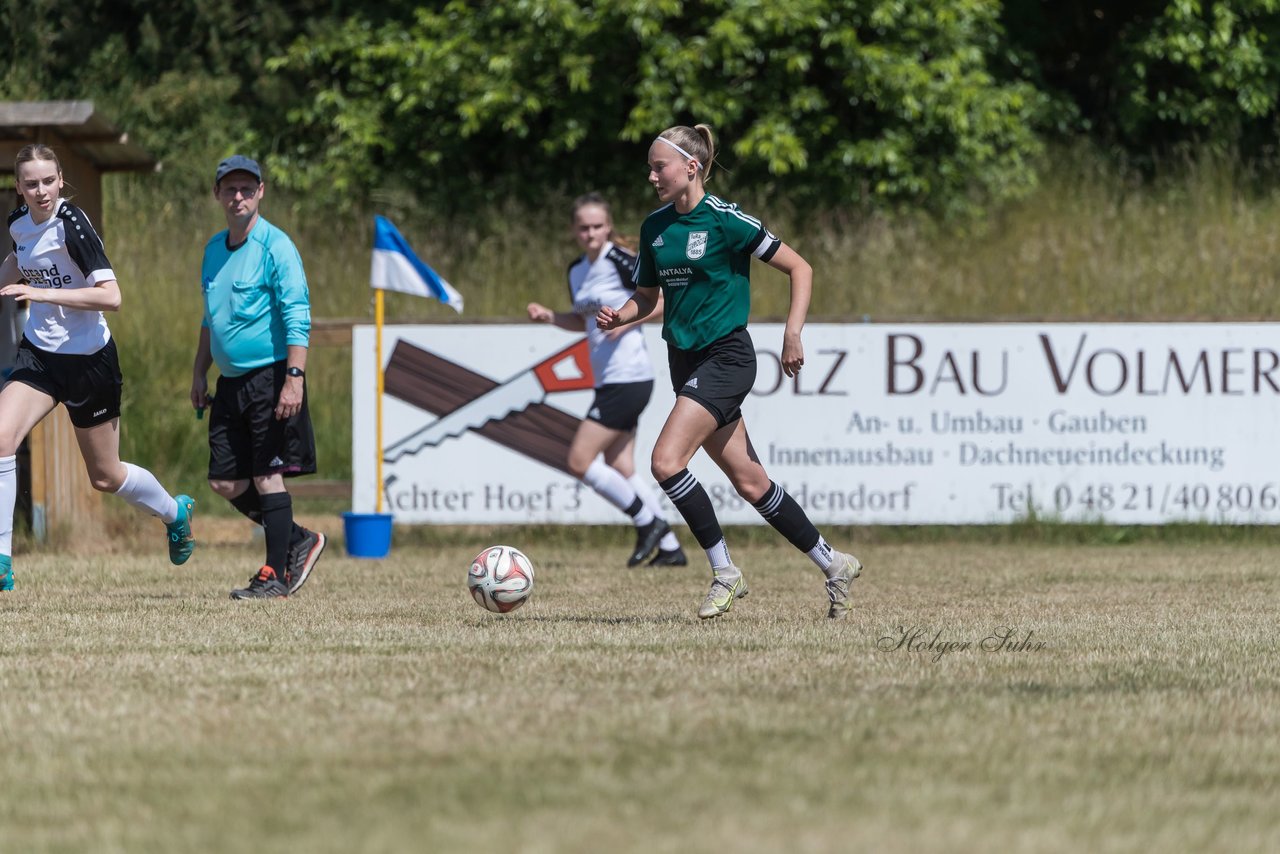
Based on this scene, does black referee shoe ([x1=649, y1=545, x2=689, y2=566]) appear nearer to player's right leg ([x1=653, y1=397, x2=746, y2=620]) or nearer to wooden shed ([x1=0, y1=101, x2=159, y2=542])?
player's right leg ([x1=653, y1=397, x2=746, y2=620])

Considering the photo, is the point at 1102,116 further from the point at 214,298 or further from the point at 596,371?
the point at 214,298

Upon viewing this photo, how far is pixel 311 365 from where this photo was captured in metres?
14.8

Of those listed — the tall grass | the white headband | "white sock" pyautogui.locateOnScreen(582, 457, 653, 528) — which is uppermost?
the tall grass

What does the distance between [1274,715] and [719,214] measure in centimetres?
306

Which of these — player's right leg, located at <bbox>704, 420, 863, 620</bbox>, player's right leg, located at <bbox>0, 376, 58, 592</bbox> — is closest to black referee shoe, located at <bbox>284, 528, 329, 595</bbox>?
player's right leg, located at <bbox>0, 376, 58, 592</bbox>

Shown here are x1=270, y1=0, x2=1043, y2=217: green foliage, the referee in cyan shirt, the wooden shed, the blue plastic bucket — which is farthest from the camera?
x1=270, y1=0, x2=1043, y2=217: green foliage

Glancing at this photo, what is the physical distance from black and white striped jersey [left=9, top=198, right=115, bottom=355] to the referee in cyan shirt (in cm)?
55

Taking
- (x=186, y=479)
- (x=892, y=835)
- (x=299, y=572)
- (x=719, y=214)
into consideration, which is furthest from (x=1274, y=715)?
(x=186, y=479)

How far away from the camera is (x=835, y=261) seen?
1723 centimetres

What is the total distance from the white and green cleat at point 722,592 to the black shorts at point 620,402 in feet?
11.0

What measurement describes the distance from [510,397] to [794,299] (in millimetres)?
5709

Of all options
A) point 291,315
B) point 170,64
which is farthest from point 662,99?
point 291,315

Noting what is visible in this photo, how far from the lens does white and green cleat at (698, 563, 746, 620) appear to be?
23.4ft

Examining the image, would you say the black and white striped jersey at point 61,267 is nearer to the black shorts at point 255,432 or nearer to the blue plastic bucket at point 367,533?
the black shorts at point 255,432
